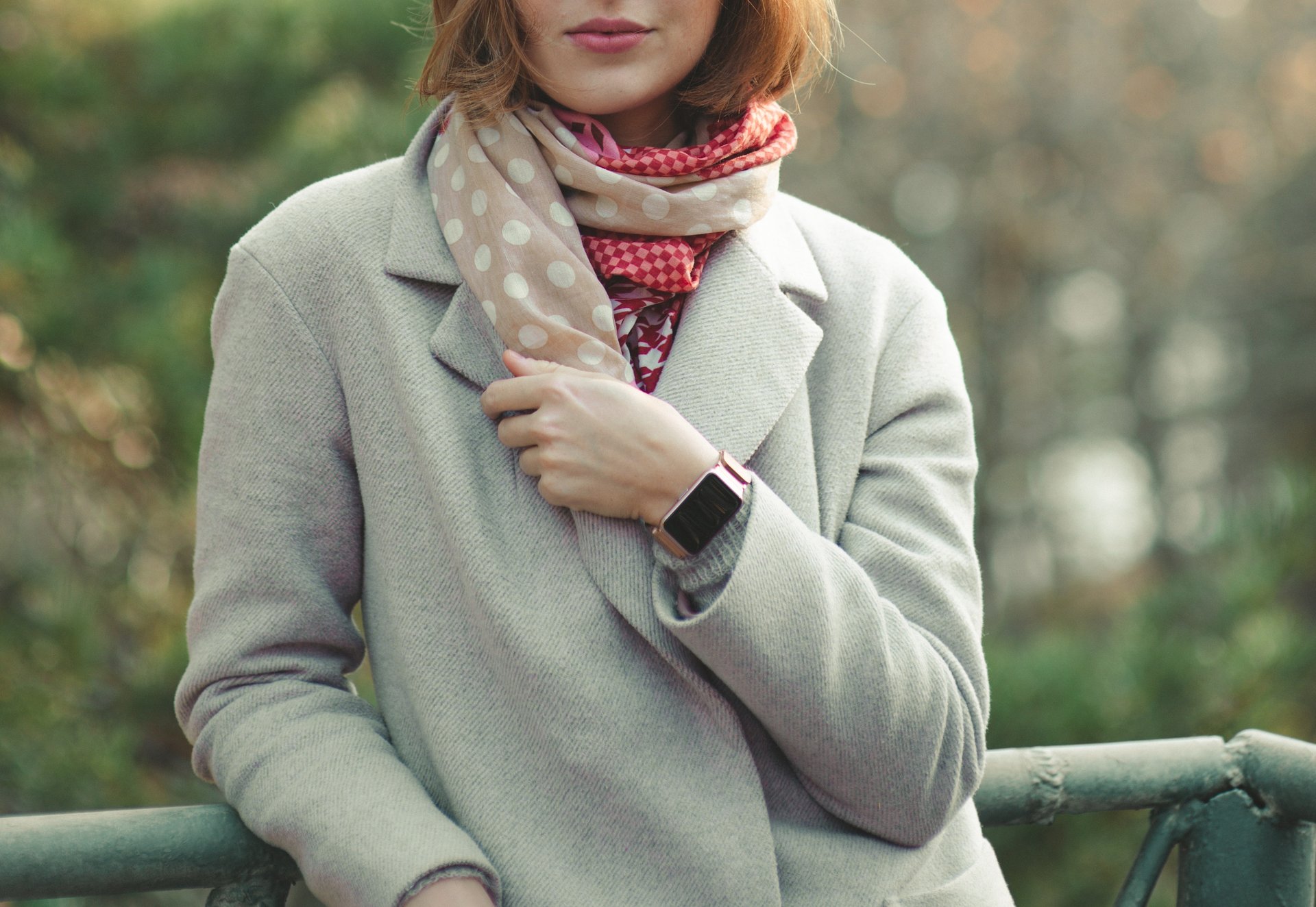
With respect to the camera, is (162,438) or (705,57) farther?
(162,438)

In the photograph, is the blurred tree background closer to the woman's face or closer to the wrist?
the woman's face

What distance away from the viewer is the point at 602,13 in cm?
138

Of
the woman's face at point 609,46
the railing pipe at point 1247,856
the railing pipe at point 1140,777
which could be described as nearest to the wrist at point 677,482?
the woman's face at point 609,46

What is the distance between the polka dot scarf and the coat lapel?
0.03 metres

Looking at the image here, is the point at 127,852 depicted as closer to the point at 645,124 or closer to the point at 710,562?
the point at 710,562

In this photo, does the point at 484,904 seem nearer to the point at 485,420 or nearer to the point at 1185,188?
the point at 485,420

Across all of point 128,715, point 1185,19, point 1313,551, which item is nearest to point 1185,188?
point 1185,19

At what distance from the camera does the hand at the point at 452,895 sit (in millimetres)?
1169

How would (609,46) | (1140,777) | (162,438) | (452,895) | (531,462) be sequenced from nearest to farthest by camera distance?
(452,895), (531,462), (609,46), (1140,777), (162,438)

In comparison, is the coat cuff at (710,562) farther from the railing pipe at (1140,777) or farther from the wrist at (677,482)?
the railing pipe at (1140,777)

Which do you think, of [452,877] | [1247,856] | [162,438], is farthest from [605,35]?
[162,438]

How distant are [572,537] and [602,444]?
0.38ft

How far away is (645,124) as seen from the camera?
1.58 metres

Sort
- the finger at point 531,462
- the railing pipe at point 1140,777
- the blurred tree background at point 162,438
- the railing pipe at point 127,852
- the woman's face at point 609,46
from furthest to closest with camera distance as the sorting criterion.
→ the blurred tree background at point 162,438 → the railing pipe at point 1140,777 → the woman's face at point 609,46 → the finger at point 531,462 → the railing pipe at point 127,852
